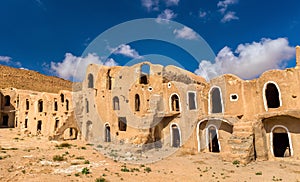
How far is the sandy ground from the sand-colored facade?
2001 mm

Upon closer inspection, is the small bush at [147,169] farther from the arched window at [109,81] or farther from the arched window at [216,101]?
the arched window at [109,81]

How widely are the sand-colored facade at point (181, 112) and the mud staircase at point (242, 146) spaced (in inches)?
2.7

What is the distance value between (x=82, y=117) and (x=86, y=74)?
237 inches

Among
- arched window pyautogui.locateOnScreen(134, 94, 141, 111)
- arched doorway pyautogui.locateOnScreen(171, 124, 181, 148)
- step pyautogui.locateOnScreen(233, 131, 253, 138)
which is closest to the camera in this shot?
step pyautogui.locateOnScreen(233, 131, 253, 138)

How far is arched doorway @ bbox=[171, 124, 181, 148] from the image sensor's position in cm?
2599

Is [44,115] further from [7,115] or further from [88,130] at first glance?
[7,115]

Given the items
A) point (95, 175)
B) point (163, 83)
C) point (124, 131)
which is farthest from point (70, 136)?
point (95, 175)

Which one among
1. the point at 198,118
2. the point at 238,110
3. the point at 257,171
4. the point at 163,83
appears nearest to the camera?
the point at 257,171

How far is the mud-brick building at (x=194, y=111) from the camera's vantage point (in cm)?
1847

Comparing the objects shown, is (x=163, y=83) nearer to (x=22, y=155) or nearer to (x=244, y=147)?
(x=244, y=147)

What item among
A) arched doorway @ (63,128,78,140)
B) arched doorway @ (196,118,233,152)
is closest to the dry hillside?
arched doorway @ (63,128,78,140)

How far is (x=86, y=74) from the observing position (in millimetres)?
32875

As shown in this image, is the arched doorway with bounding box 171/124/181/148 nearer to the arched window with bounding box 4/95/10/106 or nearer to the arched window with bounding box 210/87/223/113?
the arched window with bounding box 210/87/223/113

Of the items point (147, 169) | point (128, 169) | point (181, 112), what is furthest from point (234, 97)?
point (128, 169)
